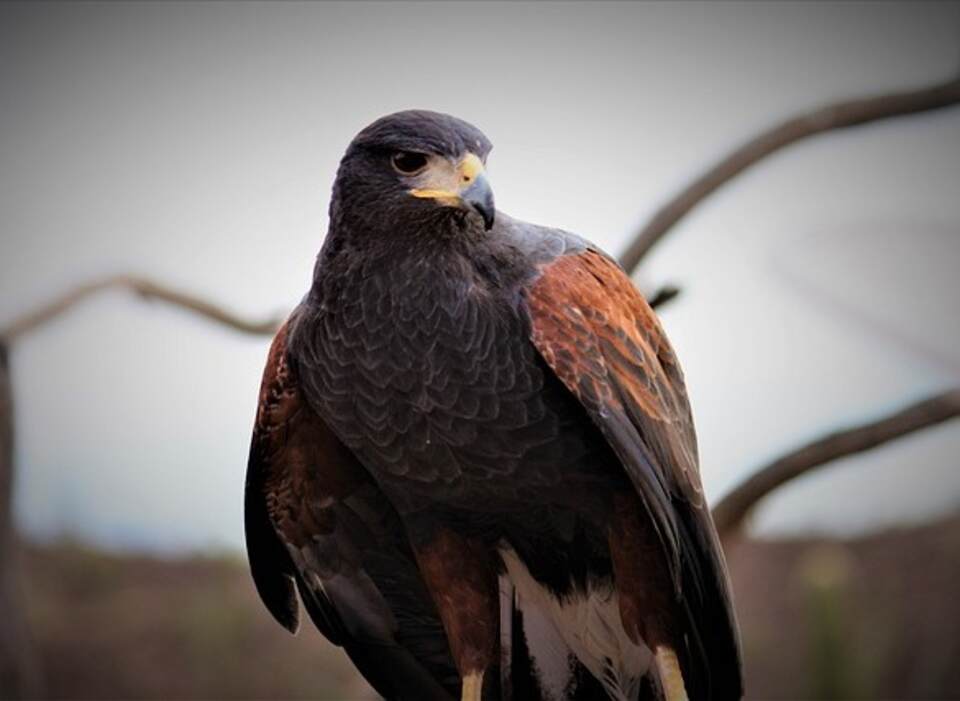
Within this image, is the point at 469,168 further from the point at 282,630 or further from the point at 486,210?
the point at 282,630

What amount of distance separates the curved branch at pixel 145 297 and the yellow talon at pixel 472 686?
2030mm

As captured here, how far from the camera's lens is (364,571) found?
400 cm

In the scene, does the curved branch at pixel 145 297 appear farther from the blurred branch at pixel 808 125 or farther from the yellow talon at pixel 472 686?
the yellow talon at pixel 472 686

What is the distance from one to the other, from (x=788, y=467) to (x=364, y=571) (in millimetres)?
1795

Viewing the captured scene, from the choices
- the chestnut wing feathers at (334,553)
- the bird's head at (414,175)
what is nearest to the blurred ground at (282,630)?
the chestnut wing feathers at (334,553)

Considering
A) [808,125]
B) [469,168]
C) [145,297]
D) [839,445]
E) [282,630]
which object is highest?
[469,168]

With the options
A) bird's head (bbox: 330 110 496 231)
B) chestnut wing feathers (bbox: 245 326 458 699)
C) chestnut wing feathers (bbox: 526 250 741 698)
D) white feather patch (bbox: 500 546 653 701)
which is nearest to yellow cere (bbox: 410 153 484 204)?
bird's head (bbox: 330 110 496 231)

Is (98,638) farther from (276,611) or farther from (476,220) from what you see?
(476,220)

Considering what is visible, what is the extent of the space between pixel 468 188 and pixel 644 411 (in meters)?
0.78

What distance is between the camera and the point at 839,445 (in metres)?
4.98

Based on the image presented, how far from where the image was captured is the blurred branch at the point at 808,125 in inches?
206

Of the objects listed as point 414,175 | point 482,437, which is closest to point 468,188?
point 414,175

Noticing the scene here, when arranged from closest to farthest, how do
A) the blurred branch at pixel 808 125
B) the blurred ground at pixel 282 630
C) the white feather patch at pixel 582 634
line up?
the white feather patch at pixel 582 634 → the blurred branch at pixel 808 125 → the blurred ground at pixel 282 630

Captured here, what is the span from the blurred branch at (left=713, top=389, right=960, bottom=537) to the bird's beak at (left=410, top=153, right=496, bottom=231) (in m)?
2.18
